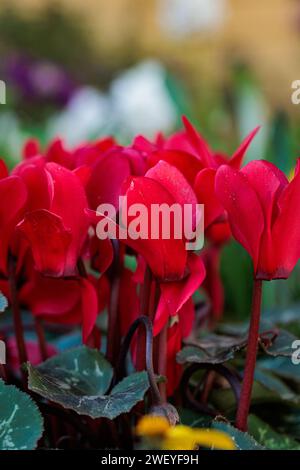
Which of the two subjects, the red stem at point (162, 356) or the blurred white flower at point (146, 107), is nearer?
the red stem at point (162, 356)

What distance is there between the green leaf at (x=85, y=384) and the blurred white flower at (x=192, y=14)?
2884 mm

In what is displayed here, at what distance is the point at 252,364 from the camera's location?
0.53 meters

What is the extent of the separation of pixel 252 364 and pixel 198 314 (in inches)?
9.5

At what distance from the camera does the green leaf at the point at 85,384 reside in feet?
1.61

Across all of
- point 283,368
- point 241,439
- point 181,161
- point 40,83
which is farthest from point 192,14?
point 241,439

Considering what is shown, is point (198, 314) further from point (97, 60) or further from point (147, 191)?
point (97, 60)

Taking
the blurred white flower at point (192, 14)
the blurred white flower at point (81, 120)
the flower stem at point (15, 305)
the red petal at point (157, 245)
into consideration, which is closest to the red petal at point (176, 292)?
the red petal at point (157, 245)

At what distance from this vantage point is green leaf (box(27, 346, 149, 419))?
0.49 meters

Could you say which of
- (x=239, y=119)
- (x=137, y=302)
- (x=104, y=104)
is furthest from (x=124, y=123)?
(x=137, y=302)

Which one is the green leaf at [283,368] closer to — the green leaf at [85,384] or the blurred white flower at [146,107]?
the green leaf at [85,384]

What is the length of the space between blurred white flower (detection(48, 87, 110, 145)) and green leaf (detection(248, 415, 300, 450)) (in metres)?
1.29

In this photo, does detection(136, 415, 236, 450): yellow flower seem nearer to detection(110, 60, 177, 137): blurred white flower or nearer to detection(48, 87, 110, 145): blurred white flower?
detection(48, 87, 110, 145): blurred white flower

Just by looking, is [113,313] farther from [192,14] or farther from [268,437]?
[192,14]

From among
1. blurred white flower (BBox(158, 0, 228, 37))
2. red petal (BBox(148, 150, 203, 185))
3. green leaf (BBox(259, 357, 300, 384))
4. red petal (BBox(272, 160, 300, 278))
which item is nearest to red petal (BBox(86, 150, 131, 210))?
red petal (BBox(148, 150, 203, 185))
